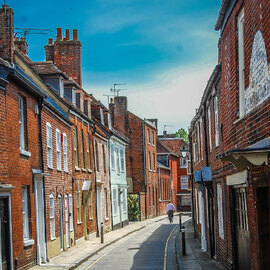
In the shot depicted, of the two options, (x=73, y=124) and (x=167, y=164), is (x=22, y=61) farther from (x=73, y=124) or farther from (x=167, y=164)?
(x=167, y=164)

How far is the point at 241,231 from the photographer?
11758mm

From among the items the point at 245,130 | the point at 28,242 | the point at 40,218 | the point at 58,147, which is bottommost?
the point at 28,242

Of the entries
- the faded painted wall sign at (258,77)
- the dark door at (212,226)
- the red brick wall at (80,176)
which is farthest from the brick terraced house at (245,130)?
the red brick wall at (80,176)

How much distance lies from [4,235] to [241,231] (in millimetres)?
6177

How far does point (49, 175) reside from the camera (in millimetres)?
20141

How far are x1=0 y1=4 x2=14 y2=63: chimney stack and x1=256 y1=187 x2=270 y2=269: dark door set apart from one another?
10.1 meters

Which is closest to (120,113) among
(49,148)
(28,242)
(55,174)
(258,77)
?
(55,174)

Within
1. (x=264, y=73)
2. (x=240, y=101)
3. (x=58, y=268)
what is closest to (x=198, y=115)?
(x=58, y=268)

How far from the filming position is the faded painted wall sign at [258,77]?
26.7 feet

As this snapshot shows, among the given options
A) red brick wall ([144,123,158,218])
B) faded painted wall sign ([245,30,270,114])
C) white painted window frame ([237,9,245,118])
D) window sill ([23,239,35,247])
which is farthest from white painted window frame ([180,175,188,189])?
faded painted wall sign ([245,30,270,114])

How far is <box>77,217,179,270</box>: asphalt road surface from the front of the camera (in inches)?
723

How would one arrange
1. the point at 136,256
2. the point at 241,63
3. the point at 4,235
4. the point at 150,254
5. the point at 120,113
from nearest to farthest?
the point at 241,63 < the point at 4,235 < the point at 136,256 < the point at 150,254 < the point at 120,113

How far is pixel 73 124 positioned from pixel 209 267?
11.2m

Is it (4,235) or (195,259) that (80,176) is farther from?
(4,235)
